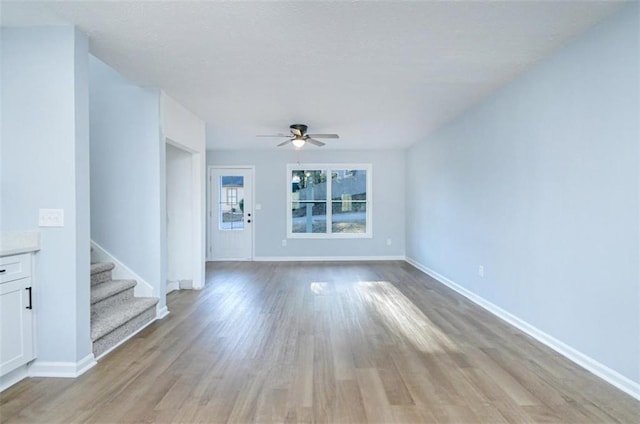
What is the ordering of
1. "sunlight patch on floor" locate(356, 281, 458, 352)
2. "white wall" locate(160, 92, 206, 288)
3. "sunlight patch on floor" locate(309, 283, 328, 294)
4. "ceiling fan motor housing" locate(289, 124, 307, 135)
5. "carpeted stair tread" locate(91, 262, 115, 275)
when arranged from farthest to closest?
"ceiling fan motor housing" locate(289, 124, 307, 135)
"sunlight patch on floor" locate(309, 283, 328, 294)
"white wall" locate(160, 92, 206, 288)
"carpeted stair tread" locate(91, 262, 115, 275)
"sunlight patch on floor" locate(356, 281, 458, 352)

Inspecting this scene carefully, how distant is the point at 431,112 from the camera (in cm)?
444

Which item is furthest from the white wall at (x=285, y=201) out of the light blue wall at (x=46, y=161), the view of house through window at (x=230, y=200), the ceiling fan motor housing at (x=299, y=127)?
the light blue wall at (x=46, y=161)

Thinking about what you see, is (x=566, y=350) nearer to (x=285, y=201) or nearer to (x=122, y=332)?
(x=122, y=332)

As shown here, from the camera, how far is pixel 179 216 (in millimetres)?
4773

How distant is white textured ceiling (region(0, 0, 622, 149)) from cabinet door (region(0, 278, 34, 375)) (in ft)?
6.05

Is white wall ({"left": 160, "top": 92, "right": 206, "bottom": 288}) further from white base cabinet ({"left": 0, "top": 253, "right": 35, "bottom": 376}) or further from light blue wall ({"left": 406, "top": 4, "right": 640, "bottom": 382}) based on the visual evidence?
light blue wall ({"left": 406, "top": 4, "right": 640, "bottom": 382})

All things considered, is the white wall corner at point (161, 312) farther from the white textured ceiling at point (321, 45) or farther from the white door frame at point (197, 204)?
the white textured ceiling at point (321, 45)

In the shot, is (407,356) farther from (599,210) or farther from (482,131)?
(482,131)

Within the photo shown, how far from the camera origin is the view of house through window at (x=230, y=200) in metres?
7.34

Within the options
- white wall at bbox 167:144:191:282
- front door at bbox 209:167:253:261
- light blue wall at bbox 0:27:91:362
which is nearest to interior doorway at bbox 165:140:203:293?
white wall at bbox 167:144:191:282

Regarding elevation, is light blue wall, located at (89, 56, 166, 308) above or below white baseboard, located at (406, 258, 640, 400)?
above

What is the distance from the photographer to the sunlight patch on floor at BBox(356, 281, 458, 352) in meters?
2.86

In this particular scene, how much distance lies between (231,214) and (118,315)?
4462 mm

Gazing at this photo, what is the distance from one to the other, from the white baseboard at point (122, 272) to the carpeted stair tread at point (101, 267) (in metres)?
0.07
